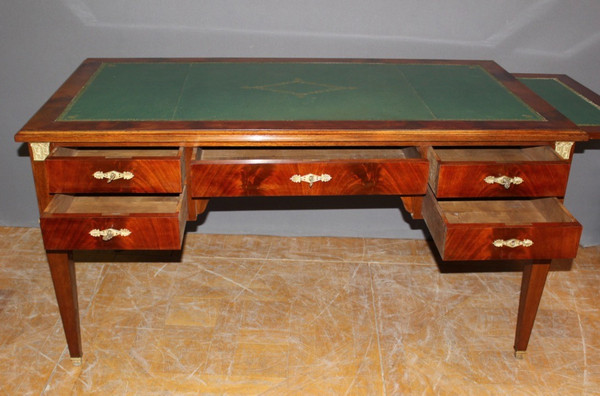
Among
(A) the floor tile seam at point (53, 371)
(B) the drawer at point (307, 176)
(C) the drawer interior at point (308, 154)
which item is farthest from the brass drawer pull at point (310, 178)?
(A) the floor tile seam at point (53, 371)

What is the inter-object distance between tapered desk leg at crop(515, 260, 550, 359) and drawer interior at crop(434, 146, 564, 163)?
12.6 inches

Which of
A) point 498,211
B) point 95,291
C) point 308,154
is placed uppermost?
point 308,154

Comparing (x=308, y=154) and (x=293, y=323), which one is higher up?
(x=308, y=154)

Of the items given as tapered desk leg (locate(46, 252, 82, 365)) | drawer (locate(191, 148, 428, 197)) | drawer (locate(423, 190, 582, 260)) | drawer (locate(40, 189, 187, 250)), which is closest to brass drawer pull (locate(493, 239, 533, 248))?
drawer (locate(423, 190, 582, 260))

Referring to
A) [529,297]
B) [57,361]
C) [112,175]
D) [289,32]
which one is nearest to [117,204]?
[112,175]

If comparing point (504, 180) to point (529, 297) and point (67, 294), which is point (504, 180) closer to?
point (529, 297)

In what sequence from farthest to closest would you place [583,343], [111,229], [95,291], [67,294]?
1. [95,291]
2. [583,343]
3. [67,294]
4. [111,229]

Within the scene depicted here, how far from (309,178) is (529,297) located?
0.80 metres

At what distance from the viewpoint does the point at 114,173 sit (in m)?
1.76

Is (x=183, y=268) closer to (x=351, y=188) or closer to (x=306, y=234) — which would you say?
(x=306, y=234)

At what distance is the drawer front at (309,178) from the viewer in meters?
1.79

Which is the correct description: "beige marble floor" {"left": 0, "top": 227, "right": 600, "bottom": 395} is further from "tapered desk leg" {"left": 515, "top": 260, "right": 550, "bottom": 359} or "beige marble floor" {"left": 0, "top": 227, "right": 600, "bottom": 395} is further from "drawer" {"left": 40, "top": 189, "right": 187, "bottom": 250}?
"drawer" {"left": 40, "top": 189, "right": 187, "bottom": 250}

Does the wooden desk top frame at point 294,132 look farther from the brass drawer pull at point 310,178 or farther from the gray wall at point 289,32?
the gray wall at point 289,32

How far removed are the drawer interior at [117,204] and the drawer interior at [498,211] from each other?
2.80ft
